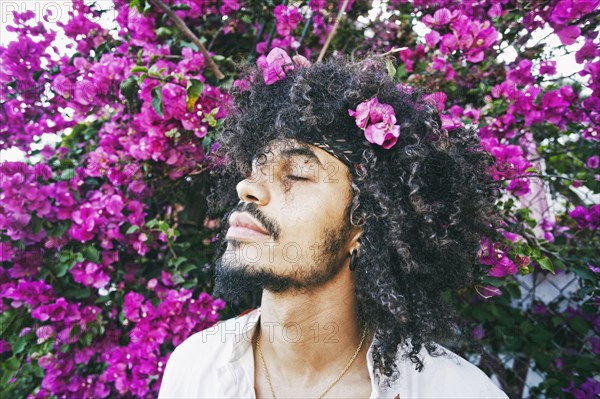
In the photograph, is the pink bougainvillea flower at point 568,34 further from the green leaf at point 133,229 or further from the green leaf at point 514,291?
the green leaf at point 133,229

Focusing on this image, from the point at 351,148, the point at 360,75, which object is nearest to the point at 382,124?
the point at 351,148

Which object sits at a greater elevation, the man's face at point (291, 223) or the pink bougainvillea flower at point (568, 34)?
the pink bougainvillea flower at point (568, 34)

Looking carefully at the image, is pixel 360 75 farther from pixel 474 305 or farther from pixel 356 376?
pixel 474 305

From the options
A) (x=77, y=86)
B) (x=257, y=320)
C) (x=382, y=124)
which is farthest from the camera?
(x=77, y=86)

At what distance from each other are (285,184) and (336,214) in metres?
0.19

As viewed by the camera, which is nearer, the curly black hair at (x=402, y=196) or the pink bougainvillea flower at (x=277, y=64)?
the curly black hair at (x=402, y=196)

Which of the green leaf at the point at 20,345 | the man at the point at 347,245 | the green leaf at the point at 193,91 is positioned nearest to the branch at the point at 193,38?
the green leaf at the point at 193,91

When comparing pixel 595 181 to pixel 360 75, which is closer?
pixel 360 75

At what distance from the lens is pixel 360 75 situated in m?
1.45

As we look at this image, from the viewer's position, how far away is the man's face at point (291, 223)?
1317 millimetres

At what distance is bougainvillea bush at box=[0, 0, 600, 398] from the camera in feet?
5.23

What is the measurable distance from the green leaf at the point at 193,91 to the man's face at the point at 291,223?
35 centimetres

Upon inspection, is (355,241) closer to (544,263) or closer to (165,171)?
(544,263)

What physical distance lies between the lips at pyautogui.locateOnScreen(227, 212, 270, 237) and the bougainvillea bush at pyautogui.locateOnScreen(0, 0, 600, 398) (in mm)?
386
